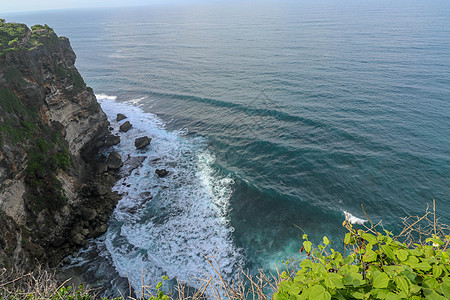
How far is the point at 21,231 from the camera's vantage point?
21859 millimetres

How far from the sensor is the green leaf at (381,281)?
4.68 m

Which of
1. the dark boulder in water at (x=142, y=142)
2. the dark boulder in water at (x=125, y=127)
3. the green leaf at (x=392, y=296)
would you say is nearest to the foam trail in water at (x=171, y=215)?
the dark boulder in water at (x=142, y=142)

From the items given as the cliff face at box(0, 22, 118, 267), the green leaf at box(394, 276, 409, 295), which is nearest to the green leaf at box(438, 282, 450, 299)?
the green leaf at box(394, 276, 409, 295)

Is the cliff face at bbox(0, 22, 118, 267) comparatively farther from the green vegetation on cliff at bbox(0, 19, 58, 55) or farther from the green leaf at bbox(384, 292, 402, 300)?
the green leaf at bbox(384, 292, 402, 300)

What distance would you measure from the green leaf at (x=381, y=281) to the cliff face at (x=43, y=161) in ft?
79.5

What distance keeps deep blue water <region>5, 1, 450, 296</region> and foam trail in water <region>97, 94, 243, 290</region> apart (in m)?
0.14

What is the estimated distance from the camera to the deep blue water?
2545 cm

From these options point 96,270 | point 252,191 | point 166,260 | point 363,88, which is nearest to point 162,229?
point 166,260

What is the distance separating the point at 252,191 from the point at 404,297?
2631 centimetres

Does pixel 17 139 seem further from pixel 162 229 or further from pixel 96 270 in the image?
pixel 162 229

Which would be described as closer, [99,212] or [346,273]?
[346,273]

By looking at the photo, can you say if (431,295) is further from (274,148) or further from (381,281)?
(274,148)

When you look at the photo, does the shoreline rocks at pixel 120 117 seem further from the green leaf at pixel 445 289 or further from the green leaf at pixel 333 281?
the green leaf at pixel 445 289

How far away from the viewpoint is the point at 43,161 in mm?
25938
